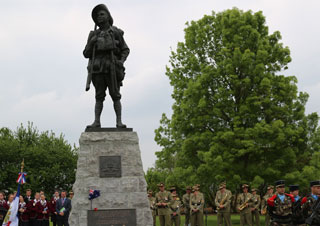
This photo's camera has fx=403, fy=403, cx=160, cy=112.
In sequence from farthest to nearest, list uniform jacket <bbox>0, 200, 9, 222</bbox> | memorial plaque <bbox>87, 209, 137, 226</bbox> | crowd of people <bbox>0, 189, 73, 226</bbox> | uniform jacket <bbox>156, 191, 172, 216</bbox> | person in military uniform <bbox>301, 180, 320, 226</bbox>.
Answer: uniform jacket <bbox>156, 191, 172, 216</bbox>
crowd of people <bbox>0, 189, 73, 226</bbox>
uniform jacket <bbox>0, 200, 9, 222</bbox>
memorial plaque <bbox>87, 209, 137, 226</bbox>
person in military uniform <bbox>301, 180, 320, 226</bbox>

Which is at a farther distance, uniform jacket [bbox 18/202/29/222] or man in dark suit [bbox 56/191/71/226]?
man in dark suit [bbox 56/191/71/226]

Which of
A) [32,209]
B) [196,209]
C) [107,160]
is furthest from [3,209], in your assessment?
[107,160]

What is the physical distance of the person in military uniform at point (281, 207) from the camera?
8.81 metres

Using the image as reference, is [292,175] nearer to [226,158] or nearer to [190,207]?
[226,158]

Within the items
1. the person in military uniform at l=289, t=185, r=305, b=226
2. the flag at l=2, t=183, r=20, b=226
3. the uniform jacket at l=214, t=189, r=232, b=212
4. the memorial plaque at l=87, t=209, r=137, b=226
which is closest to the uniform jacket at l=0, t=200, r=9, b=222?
the flag at l=2, t=183, r=20, b=226

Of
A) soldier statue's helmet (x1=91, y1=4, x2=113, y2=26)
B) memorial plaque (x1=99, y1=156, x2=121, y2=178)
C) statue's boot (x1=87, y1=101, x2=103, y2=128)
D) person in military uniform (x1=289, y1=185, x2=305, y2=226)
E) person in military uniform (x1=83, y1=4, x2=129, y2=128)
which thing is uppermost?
soldier statue's helmet (x1=91, y1=4, x2=113, y2=26)

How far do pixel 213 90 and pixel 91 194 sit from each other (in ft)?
46.0

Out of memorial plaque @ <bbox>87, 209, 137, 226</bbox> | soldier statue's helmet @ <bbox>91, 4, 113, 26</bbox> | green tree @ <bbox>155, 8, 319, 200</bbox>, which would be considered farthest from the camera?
green tree @ <bbox>155, 8, 319, 200</bbox>

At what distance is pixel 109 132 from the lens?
30.6 ft

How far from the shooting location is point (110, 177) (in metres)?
8.97

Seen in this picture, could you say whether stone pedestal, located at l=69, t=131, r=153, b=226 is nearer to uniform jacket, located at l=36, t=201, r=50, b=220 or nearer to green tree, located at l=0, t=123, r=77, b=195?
uniform jacket, located at l=36, t=201, r=50, b=220

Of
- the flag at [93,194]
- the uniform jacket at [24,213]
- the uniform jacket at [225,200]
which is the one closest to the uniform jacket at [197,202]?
the uniform jacket at [225,200]

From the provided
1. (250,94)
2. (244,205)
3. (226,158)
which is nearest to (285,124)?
(250,94)

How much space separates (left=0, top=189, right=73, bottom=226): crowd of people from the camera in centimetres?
1444
